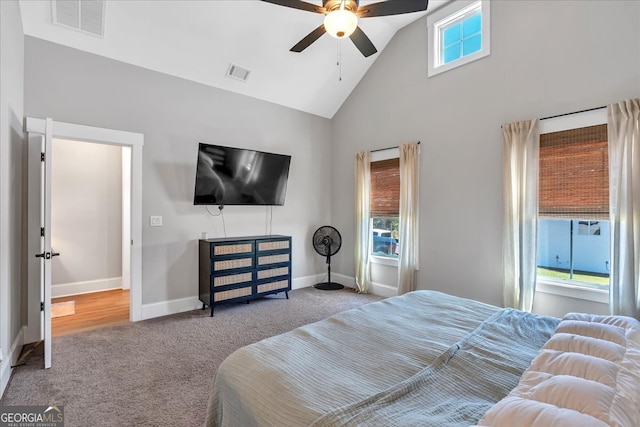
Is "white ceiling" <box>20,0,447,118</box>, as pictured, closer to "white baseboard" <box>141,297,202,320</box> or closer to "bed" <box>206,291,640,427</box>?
"white baseboard" <box>141,297,202,320</box>

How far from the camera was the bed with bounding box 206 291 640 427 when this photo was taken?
0.93 meters

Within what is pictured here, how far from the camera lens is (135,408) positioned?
1989mm

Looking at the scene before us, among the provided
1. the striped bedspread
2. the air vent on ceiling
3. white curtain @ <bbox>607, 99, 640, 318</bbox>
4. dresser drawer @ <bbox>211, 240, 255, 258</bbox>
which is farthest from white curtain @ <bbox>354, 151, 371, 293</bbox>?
the striped bedspread

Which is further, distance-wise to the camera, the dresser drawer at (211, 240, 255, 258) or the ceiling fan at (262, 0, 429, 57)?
the dresser drawer at (211, 240, 255, 258)

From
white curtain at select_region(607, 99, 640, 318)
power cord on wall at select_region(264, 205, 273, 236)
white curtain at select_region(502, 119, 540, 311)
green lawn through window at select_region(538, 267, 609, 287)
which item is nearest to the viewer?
white curtain at select_region(607, 99, 640, 318)

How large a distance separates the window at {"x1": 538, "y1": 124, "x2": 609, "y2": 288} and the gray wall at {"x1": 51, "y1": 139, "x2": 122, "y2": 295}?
19.7 ft

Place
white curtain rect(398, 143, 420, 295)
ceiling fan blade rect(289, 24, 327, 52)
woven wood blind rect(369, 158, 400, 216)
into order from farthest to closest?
woven wood blind rect(369, 158, 400, 216) → white curtain rect(398, 143, 420, 295) → ceiling fan blade rect(289, 24, 327, 52)

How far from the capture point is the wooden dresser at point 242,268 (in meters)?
3.74

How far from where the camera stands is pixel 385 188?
462 cm

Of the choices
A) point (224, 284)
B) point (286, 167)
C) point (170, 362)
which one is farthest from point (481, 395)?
point (286, 167)

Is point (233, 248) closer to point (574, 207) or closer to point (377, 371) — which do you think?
point (377, 371)

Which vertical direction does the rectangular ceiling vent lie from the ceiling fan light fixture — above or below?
above

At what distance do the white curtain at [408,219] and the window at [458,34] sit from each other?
3.77ft

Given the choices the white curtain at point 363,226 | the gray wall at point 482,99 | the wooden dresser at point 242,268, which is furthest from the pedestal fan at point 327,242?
the gray wall at point 482,99
